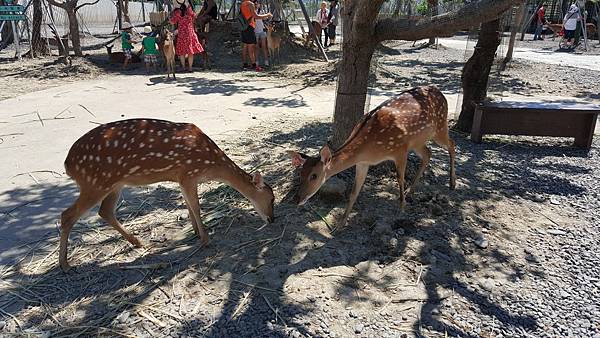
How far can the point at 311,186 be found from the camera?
365cm

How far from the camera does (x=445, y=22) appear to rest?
400 centimetres

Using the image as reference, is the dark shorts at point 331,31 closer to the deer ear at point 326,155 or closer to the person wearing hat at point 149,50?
the person wearing hat at point 149,50

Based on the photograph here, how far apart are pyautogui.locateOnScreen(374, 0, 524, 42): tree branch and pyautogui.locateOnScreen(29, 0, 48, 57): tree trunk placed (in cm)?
1266

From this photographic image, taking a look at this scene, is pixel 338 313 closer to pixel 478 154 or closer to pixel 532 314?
pixel 532 314

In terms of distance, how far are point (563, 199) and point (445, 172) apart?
47.9 inches

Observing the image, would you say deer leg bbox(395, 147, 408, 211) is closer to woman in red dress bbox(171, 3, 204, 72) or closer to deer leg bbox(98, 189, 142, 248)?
deer leg bbox(98, 189, 142, 248)

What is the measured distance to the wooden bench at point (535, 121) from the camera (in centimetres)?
630

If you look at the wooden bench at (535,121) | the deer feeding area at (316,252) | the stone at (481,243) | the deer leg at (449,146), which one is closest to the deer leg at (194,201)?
the deer feeding area at (316,252)

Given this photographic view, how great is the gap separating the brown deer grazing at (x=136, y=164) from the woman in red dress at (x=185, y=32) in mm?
8374

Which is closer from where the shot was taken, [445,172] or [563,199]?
[563,199]

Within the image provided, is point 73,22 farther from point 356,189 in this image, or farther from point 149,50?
point 356,189

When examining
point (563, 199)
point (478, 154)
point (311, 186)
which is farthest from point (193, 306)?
point (478, 154)

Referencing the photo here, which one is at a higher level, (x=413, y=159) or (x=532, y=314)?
(x=413, y=159)

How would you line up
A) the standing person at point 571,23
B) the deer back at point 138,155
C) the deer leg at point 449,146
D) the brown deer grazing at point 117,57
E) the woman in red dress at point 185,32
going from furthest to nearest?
1. the standing person at point 571,23
2. the brown deer grazing at point 117,57
3. the woman in red dress at point 185,32
4. the deer leg at point 449,146
5. the deer back at point 138,155
